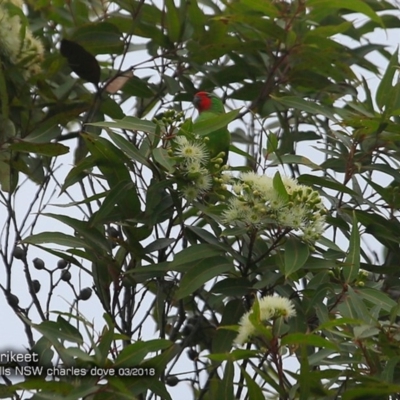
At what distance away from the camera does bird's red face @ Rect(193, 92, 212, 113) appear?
3213 millimetres

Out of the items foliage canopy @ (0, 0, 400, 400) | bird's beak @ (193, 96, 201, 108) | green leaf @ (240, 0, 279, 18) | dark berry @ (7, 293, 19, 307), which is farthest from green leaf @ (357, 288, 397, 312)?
bird's beak @ (193, 96, 201, 108)

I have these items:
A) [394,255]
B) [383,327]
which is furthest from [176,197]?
[394,255]

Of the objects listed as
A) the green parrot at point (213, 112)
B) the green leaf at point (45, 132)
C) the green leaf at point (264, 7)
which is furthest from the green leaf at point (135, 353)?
the green leaf at point (264, 7)

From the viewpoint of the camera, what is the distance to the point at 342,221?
8.46 ft

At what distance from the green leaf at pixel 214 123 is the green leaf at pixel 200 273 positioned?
310mm

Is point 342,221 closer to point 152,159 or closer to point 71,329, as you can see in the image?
point 152,159

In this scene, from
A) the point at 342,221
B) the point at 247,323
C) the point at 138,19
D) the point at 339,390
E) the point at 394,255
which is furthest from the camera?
the point at 138,19

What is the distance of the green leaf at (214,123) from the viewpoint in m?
2.25

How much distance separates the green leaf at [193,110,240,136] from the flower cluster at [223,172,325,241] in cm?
15

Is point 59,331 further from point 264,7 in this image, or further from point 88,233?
point 264,7

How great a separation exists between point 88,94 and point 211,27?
46 cm

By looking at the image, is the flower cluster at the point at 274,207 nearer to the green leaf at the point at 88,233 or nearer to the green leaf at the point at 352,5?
the green leaf at the point at 88,233

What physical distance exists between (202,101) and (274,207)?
1.25 meters

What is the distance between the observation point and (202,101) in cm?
330
